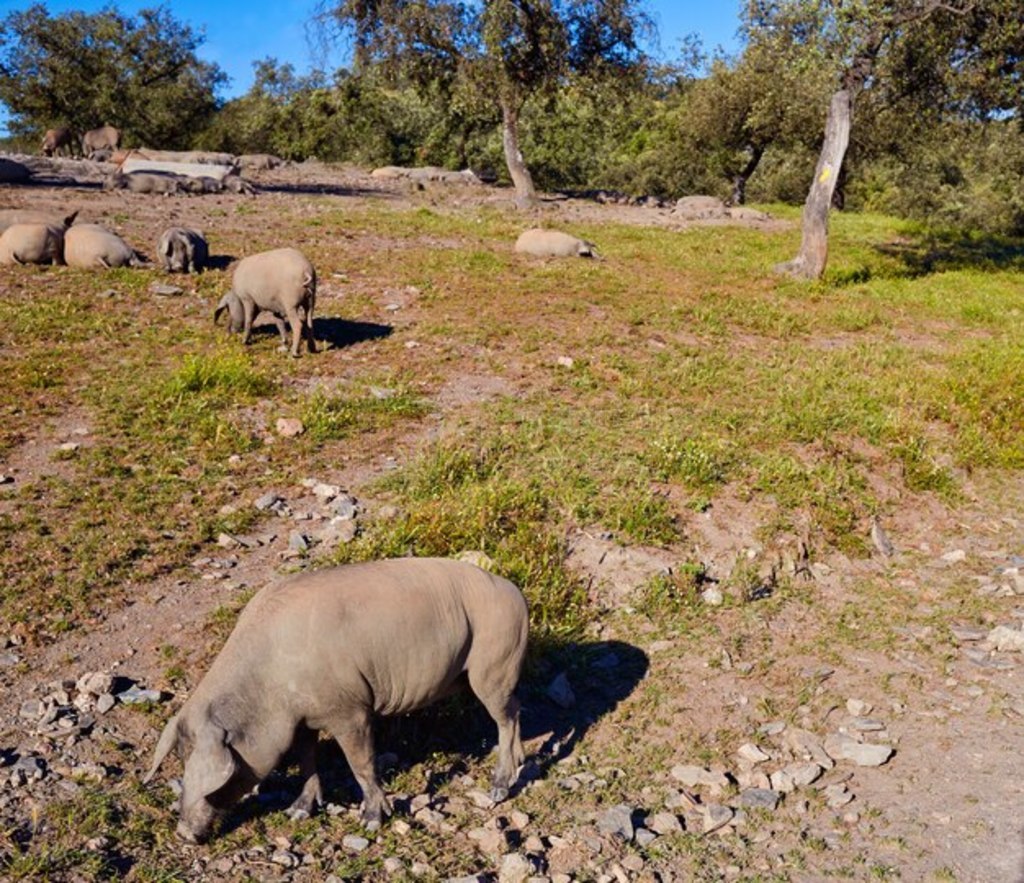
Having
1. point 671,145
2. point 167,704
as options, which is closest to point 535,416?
point 167,704

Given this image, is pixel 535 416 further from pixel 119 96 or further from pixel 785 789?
pixel 119 96

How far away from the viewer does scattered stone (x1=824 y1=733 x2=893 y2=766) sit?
5.50 meters

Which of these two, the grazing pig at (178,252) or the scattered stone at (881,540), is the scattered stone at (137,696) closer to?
the scattered stone at (881,540)

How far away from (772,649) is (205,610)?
4.02 m

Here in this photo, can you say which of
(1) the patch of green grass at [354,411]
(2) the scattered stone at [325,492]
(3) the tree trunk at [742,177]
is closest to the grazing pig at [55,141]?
(3) the tree trunk at [742,177]

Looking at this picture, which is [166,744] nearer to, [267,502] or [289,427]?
[267,502]

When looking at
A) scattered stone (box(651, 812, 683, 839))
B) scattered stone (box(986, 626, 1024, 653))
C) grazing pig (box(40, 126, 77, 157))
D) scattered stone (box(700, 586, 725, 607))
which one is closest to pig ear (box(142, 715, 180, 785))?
scattered stone (box(651, 812, 683, 839))

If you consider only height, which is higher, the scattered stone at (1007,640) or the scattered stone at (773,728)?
the scattered stone at (1007,640)

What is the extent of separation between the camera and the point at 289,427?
9.38 metres

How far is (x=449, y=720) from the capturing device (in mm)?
5859

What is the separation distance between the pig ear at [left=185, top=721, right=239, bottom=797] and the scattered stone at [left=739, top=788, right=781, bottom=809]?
269cm

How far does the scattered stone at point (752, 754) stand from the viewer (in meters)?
5.61

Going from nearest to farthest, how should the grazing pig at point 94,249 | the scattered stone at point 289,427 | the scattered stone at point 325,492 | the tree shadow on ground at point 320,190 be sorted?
the scattered stone at point 325,492
the scattered stone at point 289,427
the grazing pig at point 94,249
the tree shadow on ground at point 320,190

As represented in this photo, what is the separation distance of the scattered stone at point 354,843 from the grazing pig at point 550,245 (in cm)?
1519
